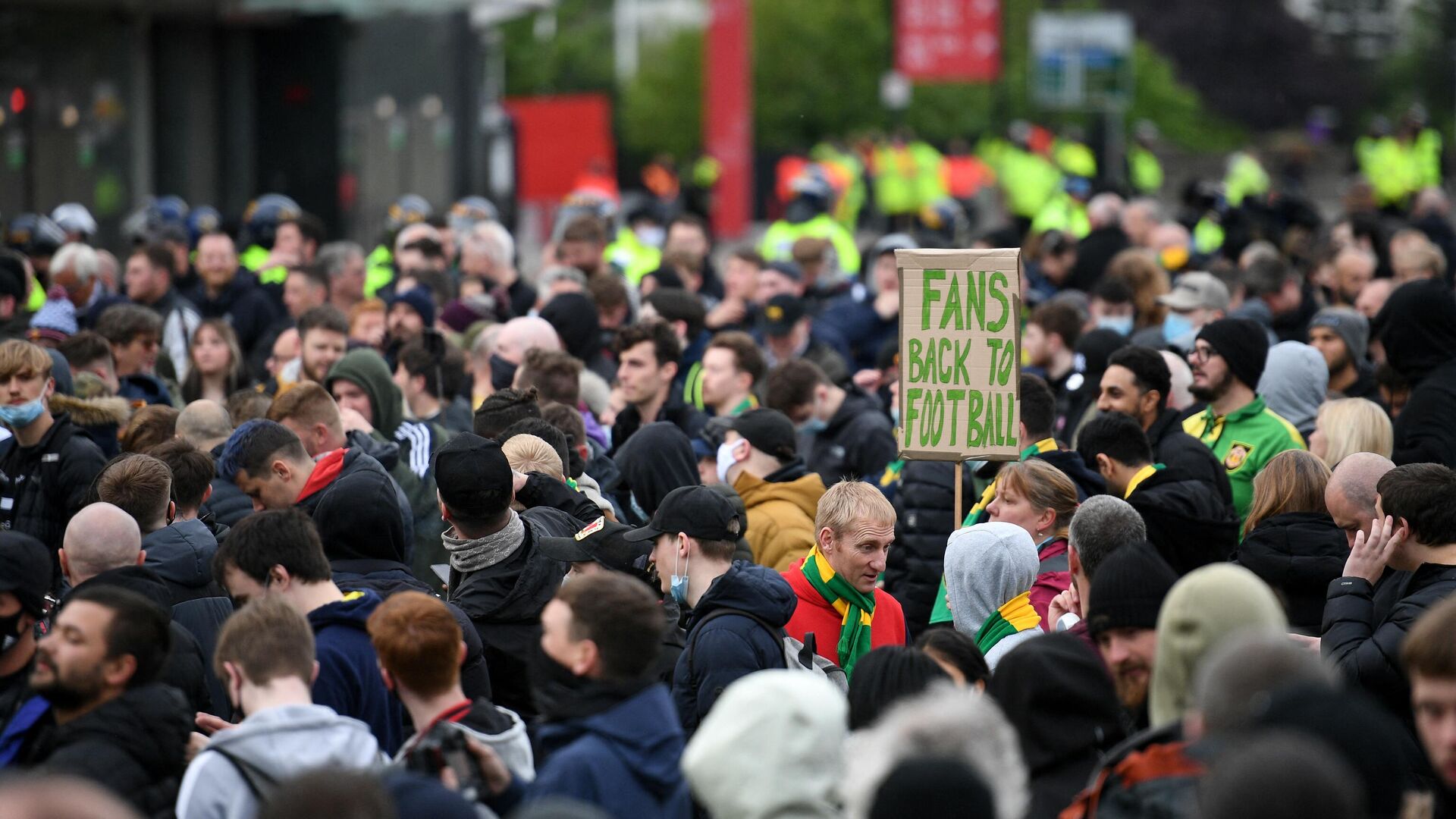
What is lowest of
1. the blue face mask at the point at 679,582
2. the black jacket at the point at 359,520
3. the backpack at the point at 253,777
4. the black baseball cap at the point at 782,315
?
the backpack at the point at 253,777

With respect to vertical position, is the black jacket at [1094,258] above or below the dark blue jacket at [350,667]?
above

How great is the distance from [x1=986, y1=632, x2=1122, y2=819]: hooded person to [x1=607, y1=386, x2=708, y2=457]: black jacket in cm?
492

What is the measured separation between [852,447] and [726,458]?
1515mm

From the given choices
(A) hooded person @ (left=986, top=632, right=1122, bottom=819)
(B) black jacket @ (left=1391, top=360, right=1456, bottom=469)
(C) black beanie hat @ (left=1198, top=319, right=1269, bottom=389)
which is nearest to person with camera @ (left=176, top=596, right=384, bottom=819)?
(A) hooded person @ (left=986, top=632, right=1122, bottom=819)

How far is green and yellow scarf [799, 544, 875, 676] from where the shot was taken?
648 centimetres

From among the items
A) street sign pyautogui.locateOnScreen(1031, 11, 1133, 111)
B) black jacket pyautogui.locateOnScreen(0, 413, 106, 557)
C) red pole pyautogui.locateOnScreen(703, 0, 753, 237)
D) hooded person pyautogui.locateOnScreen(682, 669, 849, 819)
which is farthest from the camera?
street sign pyautogui.locateOnScreen(1031, 11, 1133, 111)

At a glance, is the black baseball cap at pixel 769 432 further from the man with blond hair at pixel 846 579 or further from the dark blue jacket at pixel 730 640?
the dark blue jacket at pixel 730 640

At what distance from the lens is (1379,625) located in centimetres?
610

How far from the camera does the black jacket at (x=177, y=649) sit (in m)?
5.40

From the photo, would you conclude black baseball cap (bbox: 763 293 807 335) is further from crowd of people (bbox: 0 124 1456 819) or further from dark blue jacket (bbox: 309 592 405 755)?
dark blue jacket (bbox: 309 592 405 755)

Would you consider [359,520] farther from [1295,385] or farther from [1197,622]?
[1295,385]

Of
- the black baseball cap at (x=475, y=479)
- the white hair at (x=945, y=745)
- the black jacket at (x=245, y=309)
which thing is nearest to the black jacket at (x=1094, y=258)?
the black jacket at (x=245, y=309)

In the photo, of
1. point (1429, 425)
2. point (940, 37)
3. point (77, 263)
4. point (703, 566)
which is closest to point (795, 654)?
point (703, 566)

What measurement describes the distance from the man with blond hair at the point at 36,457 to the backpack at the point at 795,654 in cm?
332
